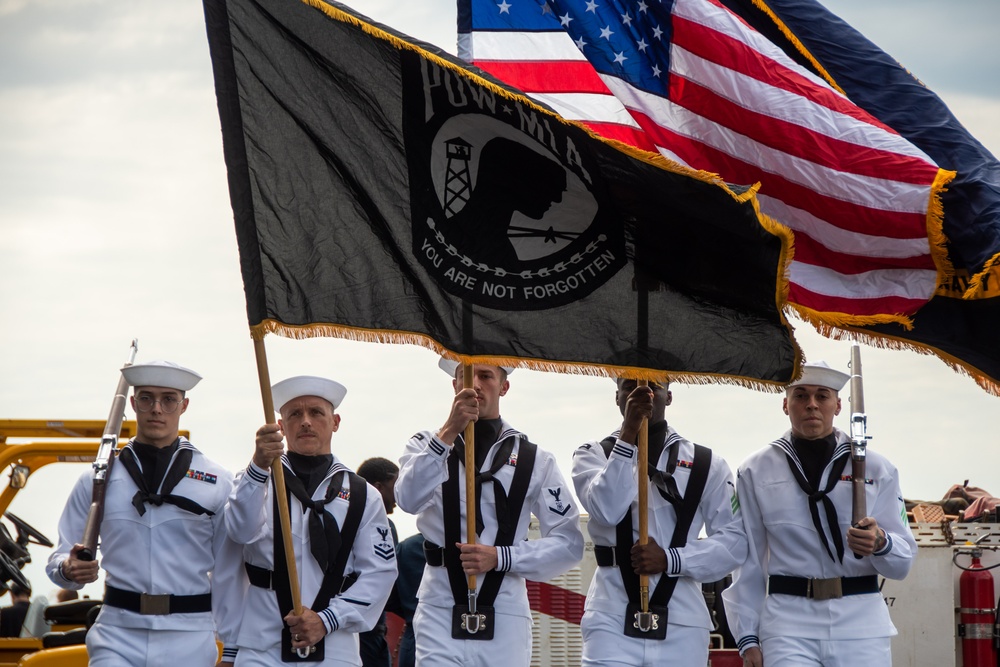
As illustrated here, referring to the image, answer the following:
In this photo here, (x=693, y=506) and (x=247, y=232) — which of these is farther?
(x=693, y=506)

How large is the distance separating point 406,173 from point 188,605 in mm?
2641

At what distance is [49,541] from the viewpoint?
36.9 ft

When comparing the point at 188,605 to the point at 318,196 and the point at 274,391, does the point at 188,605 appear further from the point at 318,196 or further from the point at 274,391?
the point at 318,196

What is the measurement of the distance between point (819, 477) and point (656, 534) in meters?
0.98

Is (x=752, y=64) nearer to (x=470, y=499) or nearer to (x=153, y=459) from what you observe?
(x=470, y=499)

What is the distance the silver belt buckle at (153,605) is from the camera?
720 centimetres

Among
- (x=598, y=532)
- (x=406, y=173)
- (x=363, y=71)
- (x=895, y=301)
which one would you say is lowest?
(x=598, y=532)

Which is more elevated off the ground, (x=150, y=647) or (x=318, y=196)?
(x=318, y=196)

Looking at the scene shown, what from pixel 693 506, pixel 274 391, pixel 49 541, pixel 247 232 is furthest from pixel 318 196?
pixel 49 541

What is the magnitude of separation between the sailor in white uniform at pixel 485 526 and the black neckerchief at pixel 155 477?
1173 mm

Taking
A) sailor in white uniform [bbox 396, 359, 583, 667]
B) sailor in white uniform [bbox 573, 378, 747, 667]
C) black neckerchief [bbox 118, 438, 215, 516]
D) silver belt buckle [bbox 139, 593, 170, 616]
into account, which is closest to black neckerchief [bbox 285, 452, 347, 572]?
sailor in white uniform [bbox 396, 359, 583, 667]

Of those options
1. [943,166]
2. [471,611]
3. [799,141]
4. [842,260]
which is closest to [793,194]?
[799,141]

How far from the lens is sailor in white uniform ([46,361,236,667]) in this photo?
7180 mm

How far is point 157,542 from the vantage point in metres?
7.27
